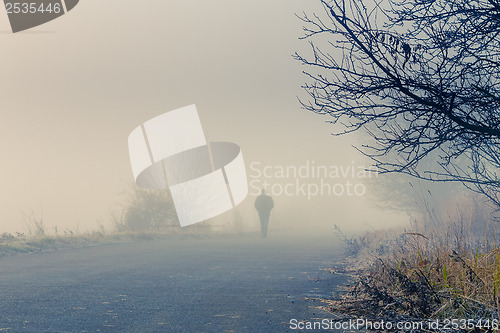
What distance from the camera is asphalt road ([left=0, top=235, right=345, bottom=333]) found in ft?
19.7

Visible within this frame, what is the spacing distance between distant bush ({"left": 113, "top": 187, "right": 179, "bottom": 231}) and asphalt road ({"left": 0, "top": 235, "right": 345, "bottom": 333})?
14551 millimetres

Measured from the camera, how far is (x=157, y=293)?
26.9ft

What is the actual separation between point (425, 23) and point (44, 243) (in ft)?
49.8

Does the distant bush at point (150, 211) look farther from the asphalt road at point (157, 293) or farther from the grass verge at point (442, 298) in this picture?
the grass verge at point (442, 298)

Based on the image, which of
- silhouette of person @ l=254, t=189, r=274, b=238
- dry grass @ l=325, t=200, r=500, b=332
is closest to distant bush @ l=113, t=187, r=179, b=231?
silhouette of person @ l=254, t=189, r=274, b=238

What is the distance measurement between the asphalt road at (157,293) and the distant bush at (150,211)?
47.7ft

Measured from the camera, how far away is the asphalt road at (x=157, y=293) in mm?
6000

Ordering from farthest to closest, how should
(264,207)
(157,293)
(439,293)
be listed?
(264,207)
(157,293)
(439,293)

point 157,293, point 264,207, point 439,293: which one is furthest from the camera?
point 264,207

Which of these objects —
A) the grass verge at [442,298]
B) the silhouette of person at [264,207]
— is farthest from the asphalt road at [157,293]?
the silhouette of person at [264,207]

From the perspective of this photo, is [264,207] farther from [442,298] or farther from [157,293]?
[442,298]

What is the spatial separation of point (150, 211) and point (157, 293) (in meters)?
21.3

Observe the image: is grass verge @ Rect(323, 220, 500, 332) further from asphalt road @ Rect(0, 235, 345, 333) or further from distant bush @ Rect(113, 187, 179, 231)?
distant bush @ Rect(113, 187, 179, 231)

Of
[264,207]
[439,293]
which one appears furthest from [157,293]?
[264,207]
